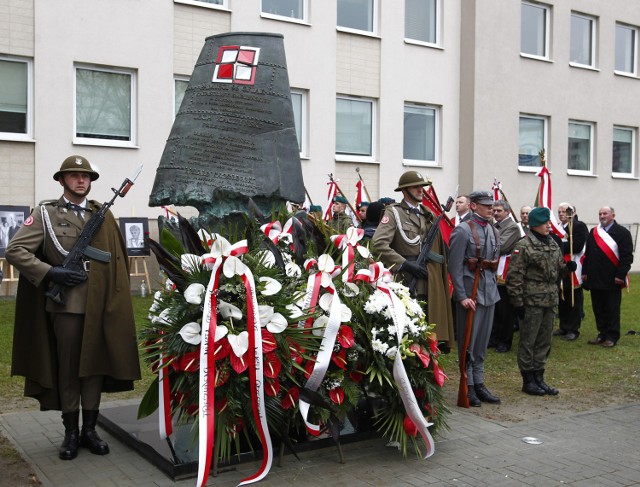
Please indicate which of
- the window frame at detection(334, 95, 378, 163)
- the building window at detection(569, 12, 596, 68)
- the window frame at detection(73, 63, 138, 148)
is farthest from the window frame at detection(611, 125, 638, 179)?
the window frame at detection(73, 63, 138, 148)

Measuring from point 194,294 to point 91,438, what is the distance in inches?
57.7

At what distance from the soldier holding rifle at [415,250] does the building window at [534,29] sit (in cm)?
1665

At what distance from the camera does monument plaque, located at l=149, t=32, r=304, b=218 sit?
6395 mm

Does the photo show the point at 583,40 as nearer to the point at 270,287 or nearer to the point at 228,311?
the point at 270,287

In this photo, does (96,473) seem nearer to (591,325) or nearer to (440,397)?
(440,397)

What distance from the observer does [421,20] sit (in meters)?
20.6

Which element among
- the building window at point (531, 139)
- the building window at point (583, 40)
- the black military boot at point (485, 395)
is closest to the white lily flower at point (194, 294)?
the black military boot at point (485, 395)

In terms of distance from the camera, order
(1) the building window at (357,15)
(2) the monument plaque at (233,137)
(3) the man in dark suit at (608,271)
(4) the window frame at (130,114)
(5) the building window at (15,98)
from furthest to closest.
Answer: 1. (1) the building window at (357,15)
2. (4) the window frame at (130,114)
3. (5) the building window at (15,98)
4. (3) the man in dark suit at (608,271)
5. (2) the monument plaque at (233,137)

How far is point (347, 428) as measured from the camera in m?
5.88

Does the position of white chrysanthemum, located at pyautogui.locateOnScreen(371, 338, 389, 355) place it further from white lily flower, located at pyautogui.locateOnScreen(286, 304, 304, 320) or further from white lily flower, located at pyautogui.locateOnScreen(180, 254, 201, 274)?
white lily flower, located at pyautogui.locateOnScreen(180, 254, 201, 274)

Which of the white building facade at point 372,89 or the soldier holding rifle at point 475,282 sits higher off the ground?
the white building facade at point 372,89

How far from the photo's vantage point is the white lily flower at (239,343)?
484 cm

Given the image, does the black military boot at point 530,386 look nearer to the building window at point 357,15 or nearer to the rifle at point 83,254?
the rifle at point 83,254

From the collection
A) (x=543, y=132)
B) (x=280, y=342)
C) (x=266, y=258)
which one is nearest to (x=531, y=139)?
(x=543, y=132)
